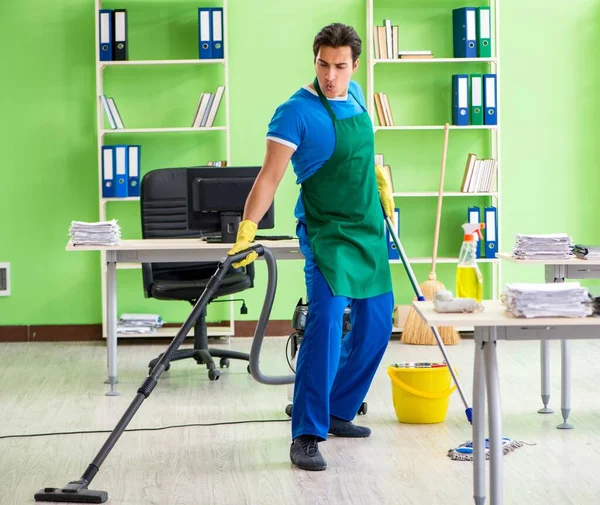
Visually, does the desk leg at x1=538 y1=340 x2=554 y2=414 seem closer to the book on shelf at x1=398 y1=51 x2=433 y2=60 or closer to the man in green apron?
the man in green apron

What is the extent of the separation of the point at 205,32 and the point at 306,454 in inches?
133

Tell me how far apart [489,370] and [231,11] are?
425cm

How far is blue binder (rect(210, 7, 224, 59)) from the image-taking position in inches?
241

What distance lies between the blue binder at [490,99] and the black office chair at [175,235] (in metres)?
1.86

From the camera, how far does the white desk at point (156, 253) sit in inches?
182

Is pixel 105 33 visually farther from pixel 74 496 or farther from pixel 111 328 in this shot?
pixel 74 496

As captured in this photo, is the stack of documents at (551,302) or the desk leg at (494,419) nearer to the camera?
the stack of documents at (551,302)

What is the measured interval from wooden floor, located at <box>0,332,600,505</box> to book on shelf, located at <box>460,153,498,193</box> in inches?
52.1

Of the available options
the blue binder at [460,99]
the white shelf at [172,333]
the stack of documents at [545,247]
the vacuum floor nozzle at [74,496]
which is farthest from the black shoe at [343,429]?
the blue binder at [460,99]

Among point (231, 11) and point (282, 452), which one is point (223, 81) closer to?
point (231, 11)

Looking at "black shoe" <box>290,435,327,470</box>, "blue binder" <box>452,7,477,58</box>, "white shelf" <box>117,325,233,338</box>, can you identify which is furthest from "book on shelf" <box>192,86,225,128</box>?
"black shoe" <box>290,435,327,470</box>

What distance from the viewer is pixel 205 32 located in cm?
612

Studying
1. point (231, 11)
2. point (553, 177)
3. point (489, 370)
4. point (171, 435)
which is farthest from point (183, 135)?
point (489, 370)

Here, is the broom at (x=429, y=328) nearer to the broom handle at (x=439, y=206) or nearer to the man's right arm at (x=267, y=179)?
the broom handle at (x=439, y=206)
